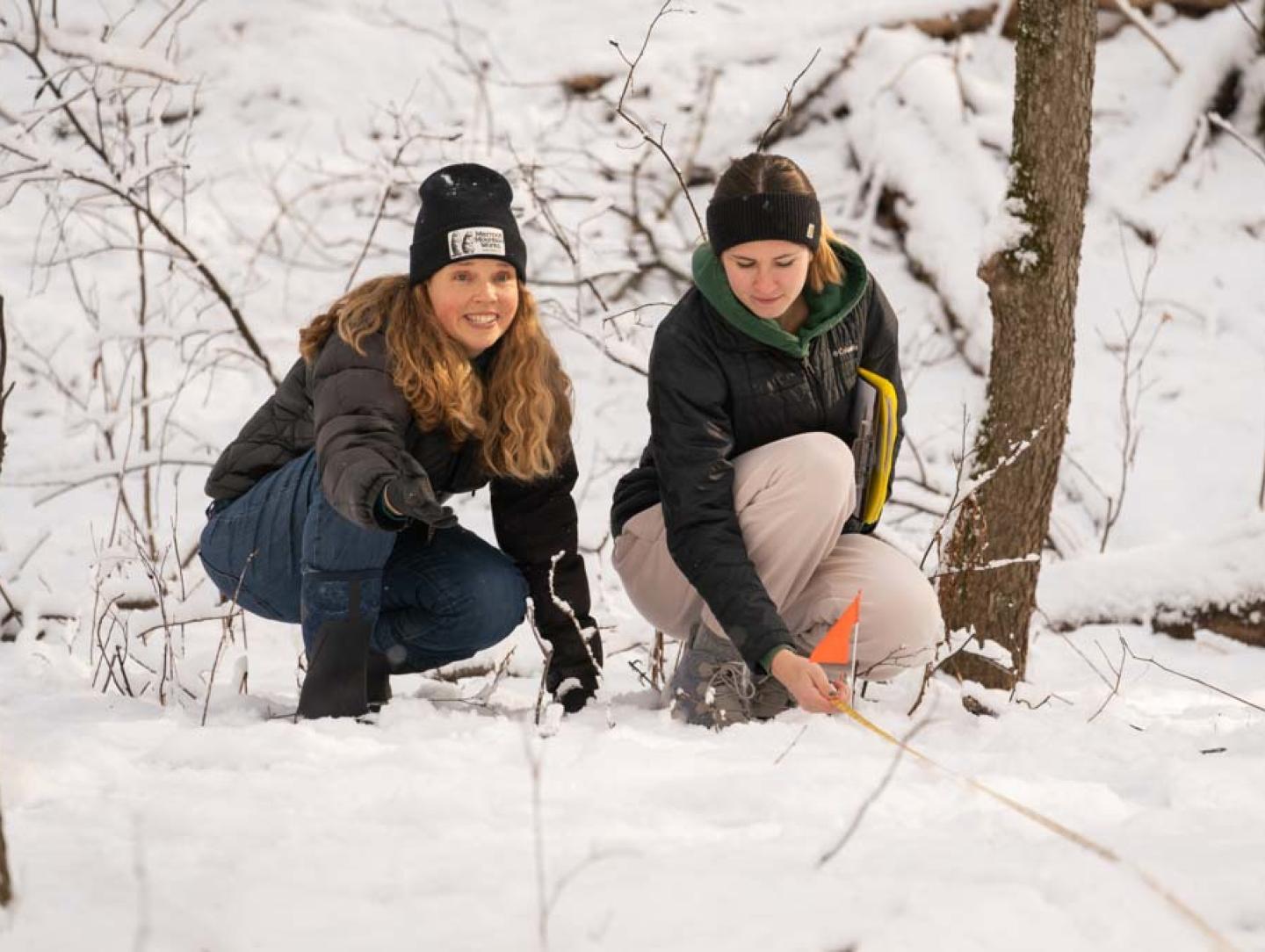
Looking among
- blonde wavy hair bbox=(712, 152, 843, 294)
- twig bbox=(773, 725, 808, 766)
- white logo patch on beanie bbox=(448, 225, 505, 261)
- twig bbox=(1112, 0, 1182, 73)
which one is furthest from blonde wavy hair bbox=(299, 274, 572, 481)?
twig bbox=(1112, 0, 1182, 73)

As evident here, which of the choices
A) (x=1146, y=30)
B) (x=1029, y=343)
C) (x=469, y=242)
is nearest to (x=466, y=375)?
(x=469, y=242)

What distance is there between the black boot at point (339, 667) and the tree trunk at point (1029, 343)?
139 centimetres

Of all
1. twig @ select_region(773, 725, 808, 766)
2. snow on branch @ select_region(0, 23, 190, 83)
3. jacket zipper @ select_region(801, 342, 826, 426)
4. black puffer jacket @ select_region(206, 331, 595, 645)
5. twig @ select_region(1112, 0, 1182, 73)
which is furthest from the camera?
twig @ select_region(1112, 0, 1182, 73)

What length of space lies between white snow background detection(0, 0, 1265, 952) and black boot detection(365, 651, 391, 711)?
0.04 meters

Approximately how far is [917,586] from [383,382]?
1176 millimetres

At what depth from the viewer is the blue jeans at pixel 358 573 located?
264 cm

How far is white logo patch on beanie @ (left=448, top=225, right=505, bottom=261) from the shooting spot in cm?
262

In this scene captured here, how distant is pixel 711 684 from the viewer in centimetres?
268

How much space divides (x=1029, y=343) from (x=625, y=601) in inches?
75.9

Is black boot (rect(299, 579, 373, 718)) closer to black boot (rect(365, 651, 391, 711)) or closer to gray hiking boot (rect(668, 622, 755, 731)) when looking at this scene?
black boot (rect(365, 651, 391, 711))

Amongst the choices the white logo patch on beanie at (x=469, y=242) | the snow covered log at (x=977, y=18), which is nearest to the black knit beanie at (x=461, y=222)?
the white logo patch on beanie at (x=469, y=242)

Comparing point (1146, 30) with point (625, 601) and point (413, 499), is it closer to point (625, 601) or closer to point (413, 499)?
point (625, 601)

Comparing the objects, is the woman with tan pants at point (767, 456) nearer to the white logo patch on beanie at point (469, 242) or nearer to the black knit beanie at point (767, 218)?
the black knit beanie at point (767, 218)

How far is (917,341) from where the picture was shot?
20.7 feet
